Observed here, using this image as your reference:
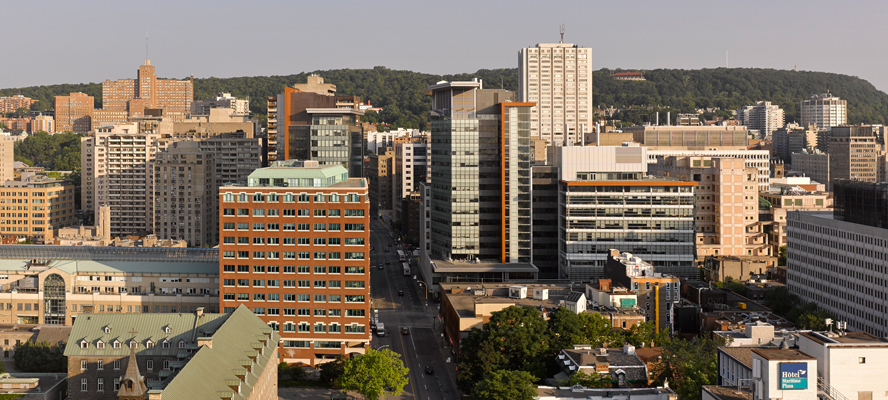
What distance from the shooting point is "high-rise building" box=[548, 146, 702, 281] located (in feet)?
551

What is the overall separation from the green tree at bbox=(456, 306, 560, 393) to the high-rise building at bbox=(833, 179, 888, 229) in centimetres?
5134

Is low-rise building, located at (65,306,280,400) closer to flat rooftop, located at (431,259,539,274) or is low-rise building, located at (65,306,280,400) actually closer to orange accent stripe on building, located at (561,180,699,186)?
flat rooftop, located at (431,259,539,274)

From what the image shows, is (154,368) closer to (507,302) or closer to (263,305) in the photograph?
(263,305)

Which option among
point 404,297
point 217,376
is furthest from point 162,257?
point 217,376

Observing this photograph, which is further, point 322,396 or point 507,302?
point 507,302

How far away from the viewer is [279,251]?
418 ft

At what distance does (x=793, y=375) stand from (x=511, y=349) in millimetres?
40830

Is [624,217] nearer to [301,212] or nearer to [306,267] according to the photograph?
[306,267]

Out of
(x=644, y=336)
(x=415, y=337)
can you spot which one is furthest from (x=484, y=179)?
(x=644, y=336)

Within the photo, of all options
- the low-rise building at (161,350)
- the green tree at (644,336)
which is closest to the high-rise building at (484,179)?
the green tree at (644,336)

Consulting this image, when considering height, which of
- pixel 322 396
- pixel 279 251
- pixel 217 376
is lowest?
pixel 322 396

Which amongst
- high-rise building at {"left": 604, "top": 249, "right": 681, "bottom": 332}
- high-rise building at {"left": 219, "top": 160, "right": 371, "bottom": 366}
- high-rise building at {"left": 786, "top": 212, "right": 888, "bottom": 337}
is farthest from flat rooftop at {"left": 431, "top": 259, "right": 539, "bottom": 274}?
high-rise building at {"left": 219, "top": 160, "right": 371, "bottom": 366}

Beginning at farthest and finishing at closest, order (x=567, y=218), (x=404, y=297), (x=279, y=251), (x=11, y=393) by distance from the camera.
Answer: (x=404, y=297), (x=567, y=218), (x=279, y=251), (x=11, y=393)

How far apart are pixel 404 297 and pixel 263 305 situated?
5589cm
